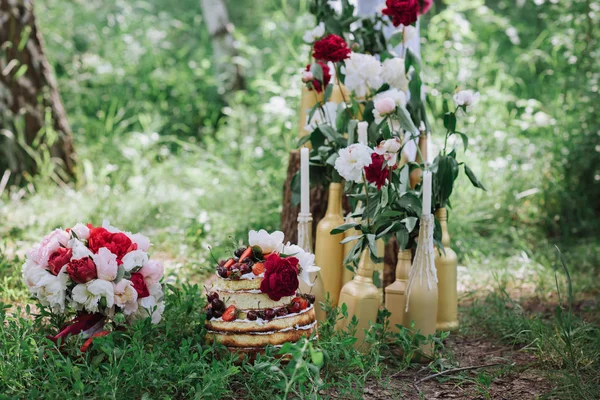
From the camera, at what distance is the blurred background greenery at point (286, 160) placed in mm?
3602

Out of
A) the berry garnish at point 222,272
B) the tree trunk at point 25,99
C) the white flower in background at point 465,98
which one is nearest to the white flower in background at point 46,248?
the berry garnish at point 222,272

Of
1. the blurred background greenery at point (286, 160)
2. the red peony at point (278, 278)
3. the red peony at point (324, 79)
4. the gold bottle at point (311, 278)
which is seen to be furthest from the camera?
the blurred background greenery at point (286, 160)

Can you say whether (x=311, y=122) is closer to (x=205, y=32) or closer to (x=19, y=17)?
(x=19, y=17)

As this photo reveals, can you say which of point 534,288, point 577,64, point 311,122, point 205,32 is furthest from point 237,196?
point 205,32

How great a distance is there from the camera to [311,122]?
2.60m

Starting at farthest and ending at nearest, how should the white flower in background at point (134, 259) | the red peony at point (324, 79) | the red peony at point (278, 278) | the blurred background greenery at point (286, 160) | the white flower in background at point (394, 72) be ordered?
the blurred background greenery at point (286, 160), the red peony at point (324, 79), the white flower in background at point (394, 72), the white flower in background at point (134, 259), the red peony at point (278, 278)

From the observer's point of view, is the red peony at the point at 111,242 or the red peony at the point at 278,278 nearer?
the red peony at the point at 278,278

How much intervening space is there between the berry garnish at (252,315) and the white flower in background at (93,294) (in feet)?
1.30

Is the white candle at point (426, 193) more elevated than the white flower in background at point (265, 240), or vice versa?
the white candle at point (426, 193)

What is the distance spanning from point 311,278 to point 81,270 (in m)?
0.74

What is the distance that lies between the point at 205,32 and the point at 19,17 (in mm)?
2926

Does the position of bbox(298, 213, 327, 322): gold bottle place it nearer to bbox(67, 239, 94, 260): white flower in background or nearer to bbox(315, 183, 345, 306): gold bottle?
bbox(315, 183, 345, 306): gold bottle

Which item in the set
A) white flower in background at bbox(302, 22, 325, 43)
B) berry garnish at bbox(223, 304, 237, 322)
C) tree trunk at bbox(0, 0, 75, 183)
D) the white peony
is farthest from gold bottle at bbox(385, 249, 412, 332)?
tree trunk at bbox(0, 0, 75, 183)

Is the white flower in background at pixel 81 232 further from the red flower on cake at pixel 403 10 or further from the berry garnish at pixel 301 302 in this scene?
the red flower on cake at pixel 403 10
